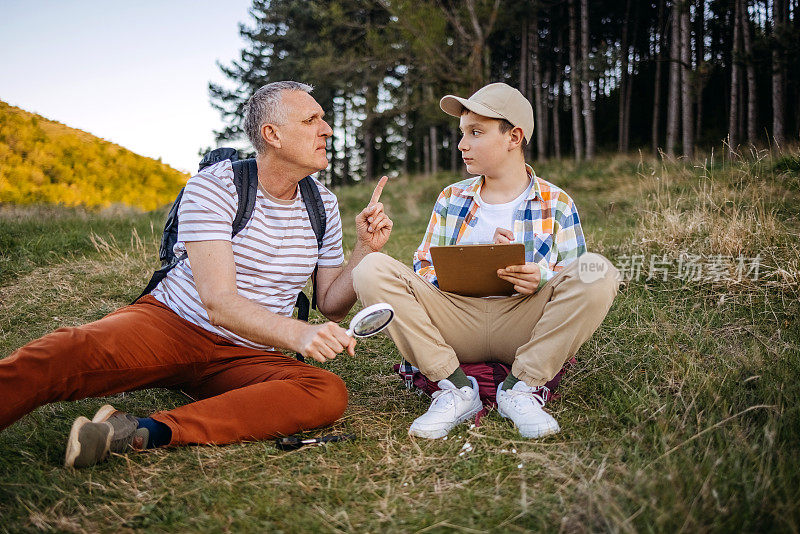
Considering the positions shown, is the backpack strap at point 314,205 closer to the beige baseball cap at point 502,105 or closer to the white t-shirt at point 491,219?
the white t-shirt at point 491,219

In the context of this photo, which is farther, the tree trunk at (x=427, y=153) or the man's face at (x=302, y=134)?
the tree trunk at (x=427, y=153)

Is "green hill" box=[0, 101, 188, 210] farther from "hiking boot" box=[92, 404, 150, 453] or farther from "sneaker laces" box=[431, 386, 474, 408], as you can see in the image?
"sneaker laces" box=[431, 386, 474, 408]

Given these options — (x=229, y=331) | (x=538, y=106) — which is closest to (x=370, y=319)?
(x=229, y=331)

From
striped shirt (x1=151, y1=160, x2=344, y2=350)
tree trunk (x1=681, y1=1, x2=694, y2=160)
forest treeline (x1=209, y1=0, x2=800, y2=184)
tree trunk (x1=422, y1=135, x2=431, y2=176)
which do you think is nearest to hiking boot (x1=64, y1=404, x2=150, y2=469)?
striped shirt (x1=151, y1=160, x2=344, y2=350)

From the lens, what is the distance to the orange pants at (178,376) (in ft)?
7.03

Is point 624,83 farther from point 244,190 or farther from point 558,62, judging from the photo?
point 244,190

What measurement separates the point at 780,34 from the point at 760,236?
7185 millimetres

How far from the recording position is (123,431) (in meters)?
2.18

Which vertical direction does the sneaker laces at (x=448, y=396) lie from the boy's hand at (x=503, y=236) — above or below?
below

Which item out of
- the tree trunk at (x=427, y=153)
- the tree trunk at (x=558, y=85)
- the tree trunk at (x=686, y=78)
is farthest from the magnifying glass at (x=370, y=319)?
the tree trunk at (x=427, y=153)

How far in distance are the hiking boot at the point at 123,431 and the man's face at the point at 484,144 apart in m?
1.92

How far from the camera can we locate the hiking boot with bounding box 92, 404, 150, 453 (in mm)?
2156

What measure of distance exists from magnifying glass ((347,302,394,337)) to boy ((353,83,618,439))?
0.83 feet

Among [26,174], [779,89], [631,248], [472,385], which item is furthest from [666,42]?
[472,385]
